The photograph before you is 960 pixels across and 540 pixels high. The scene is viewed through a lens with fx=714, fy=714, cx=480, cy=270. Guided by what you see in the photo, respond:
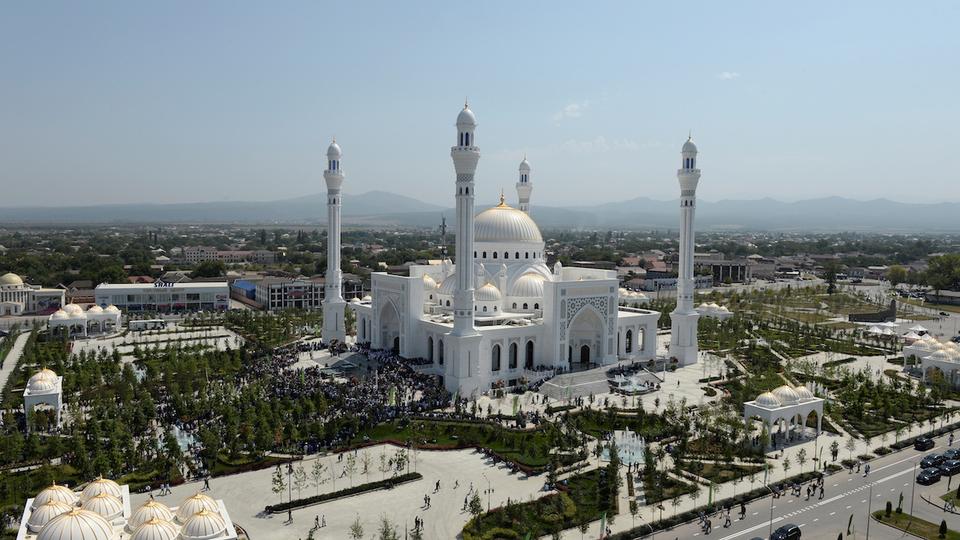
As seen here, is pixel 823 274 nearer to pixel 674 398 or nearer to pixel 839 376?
pixel 839 376

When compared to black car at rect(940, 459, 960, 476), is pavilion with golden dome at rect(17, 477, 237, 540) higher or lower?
higher

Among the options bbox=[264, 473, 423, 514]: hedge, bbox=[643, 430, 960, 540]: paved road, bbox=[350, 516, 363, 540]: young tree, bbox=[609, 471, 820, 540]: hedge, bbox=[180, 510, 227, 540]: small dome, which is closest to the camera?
bbox=[180, 510, 227, 540]: small dome

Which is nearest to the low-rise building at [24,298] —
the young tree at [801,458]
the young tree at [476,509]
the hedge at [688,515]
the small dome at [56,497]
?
the small dome at [56,497]

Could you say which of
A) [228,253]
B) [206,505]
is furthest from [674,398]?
[228,253]

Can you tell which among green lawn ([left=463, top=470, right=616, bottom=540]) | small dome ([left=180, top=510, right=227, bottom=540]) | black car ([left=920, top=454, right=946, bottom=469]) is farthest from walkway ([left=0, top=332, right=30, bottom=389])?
black car ([left=920, top=454, right=946, bottom=469])

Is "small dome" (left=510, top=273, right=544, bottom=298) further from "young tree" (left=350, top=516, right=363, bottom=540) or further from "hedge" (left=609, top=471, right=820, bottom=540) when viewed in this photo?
"young tree" (left=350, top=516, right=363, bottom=540)

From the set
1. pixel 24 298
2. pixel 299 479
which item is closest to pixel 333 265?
pixel 299 479
